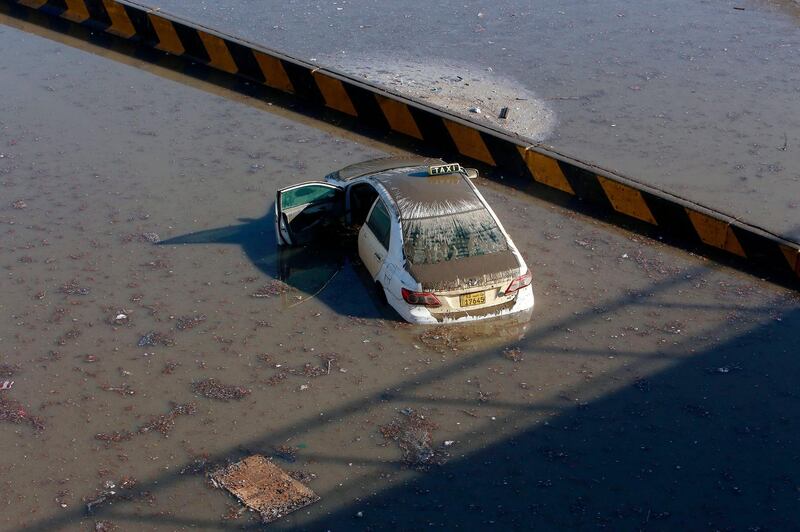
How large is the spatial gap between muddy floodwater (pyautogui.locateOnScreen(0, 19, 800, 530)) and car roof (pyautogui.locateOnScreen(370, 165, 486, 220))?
1139mm

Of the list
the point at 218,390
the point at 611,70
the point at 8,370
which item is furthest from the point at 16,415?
the point at 611,70

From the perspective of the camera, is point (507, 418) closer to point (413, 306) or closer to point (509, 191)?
point (413, 306)

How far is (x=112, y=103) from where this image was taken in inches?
650

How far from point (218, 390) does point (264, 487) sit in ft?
5.30

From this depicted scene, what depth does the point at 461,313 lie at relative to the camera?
10.5 metres

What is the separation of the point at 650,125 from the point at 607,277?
188 inches

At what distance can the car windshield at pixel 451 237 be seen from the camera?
10.7 metres

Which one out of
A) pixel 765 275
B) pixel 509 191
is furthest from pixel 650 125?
pixel 765 275

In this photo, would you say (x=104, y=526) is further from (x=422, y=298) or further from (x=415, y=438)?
(x=422, y=298)

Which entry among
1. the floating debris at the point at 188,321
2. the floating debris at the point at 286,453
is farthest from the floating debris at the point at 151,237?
the floating debris at the point at 286,453

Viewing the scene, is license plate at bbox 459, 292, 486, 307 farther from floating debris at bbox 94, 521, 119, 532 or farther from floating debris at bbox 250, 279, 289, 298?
floating debris at bbox 94, 521, 119, 532

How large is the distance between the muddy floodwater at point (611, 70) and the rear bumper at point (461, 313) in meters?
3.79

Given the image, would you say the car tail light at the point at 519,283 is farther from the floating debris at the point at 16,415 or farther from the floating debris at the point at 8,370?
the floating debris at the point at 8,370

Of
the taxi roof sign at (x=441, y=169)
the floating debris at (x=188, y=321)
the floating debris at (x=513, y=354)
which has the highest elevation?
the taxi roof sign at (x=441, y=169)
